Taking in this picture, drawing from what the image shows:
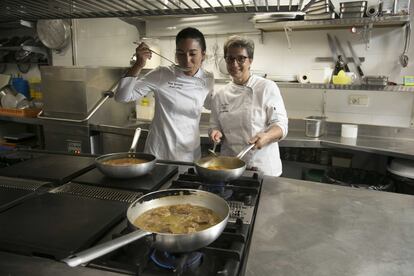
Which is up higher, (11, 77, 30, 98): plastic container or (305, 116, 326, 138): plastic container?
(11, 77, 30, 98): plastic container

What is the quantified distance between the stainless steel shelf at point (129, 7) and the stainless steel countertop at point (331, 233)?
650mm

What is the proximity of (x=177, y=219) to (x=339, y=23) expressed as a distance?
7.10 ft

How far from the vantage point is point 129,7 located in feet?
3.72

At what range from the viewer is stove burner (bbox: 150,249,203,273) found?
66cm

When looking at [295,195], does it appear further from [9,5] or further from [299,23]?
[299,23]

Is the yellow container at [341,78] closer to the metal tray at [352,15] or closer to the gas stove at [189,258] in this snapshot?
the metal tray at [352,15]

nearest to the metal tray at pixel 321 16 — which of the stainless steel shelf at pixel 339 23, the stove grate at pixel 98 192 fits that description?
the stainless steel shelf at pixel 339 23

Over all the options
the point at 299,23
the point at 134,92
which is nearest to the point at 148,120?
the point at 134,92

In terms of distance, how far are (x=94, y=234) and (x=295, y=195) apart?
2.24ft

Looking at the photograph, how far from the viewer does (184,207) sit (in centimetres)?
92

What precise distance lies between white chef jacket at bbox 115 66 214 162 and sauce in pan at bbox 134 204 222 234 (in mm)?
917

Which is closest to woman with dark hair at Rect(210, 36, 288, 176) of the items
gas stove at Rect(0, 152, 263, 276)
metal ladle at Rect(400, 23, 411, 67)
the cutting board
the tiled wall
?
gas stove at Rect(0, 152, 263, 276)

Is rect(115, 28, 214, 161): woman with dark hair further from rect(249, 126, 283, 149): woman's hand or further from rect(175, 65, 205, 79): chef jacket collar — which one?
rect(249, 126, 283, 149): woman's hand

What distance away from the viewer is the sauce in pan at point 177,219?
2.56ft
